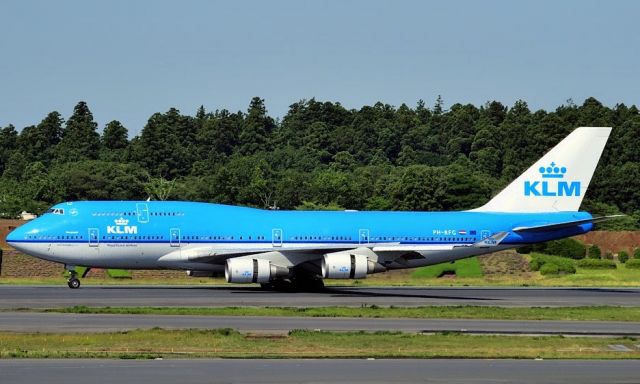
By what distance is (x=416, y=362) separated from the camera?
25391 millimetres

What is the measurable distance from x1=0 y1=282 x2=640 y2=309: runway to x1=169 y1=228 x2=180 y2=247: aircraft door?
87.3 inches

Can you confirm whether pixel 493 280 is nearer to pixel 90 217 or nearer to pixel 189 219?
pixel 189 219

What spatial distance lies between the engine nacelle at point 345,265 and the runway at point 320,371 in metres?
24.5

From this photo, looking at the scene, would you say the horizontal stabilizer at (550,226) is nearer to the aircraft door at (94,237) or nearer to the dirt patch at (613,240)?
the aircraft door at (94,237)

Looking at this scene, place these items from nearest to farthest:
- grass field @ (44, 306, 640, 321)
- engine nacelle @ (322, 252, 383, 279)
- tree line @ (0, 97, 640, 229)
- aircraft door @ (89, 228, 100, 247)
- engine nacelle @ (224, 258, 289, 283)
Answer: grass field @ (44, 306, 640, 321), engine nacelle @ (224, 258, 289, 283), engine nacelle @ (322, 252, 383, 279), aircraft door @ (89, 228, 100, 247), tree line @ (0, 97, 640, 229)

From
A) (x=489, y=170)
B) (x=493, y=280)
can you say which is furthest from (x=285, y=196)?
(x=493, y=280)

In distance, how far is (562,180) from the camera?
5694cm

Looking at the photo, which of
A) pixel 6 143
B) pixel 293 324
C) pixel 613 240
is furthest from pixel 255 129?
pixel 293 324

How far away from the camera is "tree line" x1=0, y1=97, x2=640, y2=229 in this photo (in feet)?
379

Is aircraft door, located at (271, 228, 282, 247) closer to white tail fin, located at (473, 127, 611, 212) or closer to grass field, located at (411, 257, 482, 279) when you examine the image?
white tail fin, located at (473, 127, 611, 212)

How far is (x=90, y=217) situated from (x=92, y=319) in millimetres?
17068

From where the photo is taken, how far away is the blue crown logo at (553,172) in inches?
2245

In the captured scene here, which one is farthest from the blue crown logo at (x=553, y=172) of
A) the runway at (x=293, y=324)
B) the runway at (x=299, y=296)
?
the runway at (x=293, y=324)

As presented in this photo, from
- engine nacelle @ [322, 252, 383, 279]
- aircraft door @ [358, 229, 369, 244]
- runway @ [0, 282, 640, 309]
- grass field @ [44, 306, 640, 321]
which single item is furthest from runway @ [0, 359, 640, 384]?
aircraft door @ [358, 229, 369, 244]
